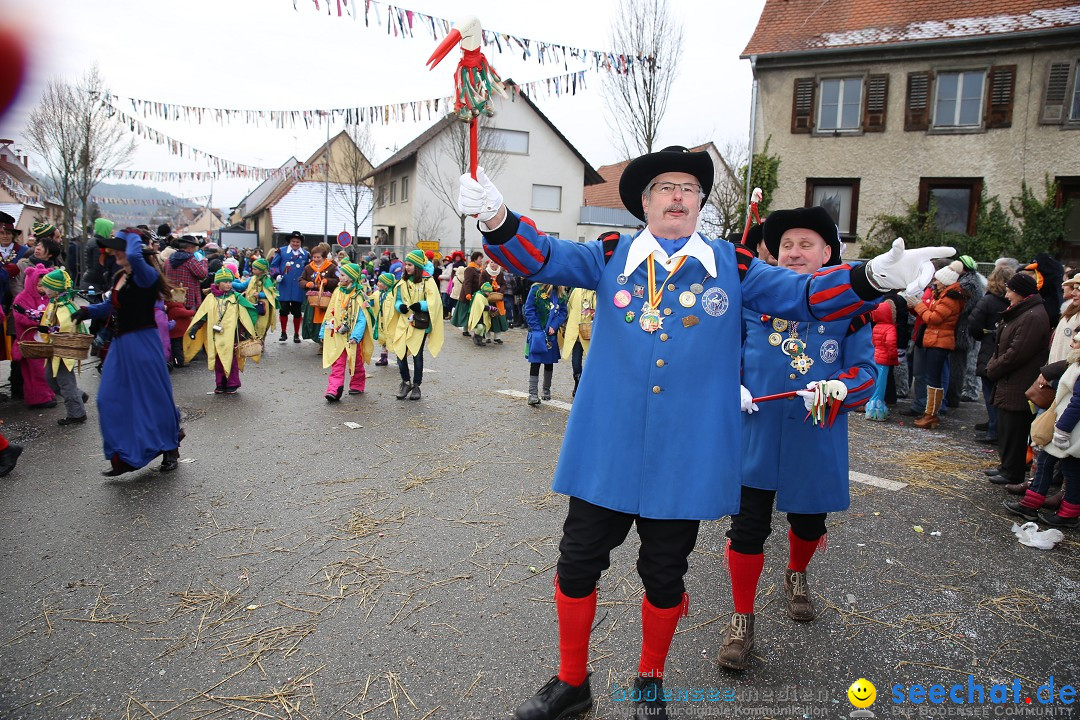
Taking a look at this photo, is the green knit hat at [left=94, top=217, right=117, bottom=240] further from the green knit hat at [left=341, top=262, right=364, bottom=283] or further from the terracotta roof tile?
the terracotta roof tile

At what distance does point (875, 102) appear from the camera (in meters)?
19.3

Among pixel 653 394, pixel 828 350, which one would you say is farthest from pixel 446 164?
pixel 653 394

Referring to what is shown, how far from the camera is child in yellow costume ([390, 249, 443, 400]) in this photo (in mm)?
8688

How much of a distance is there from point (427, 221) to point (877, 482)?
1209 inches

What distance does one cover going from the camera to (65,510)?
4703mm

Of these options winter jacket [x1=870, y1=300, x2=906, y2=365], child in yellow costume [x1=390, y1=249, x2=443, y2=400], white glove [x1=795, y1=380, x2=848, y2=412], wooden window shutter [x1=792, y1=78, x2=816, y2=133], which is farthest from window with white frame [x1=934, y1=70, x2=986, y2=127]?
white glove [x1=795, y1=380, x2=848, y2=412]

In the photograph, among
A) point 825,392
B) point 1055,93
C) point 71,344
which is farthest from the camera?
point 1055,93

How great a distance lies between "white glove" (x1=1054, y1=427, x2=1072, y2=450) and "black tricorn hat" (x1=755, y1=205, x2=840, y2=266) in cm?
264

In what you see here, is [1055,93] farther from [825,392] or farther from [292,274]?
[825,392]

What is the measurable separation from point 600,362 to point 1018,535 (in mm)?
3919

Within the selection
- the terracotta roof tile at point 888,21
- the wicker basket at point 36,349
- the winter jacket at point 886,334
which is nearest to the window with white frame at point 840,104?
the terracotta roof tile at point 888,21

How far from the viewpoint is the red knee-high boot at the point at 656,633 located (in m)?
2.58

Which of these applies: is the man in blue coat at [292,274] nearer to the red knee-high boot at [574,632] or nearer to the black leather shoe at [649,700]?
the red knee-high boot at [574,632]

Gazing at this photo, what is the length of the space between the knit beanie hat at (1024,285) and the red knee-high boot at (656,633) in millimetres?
5058
